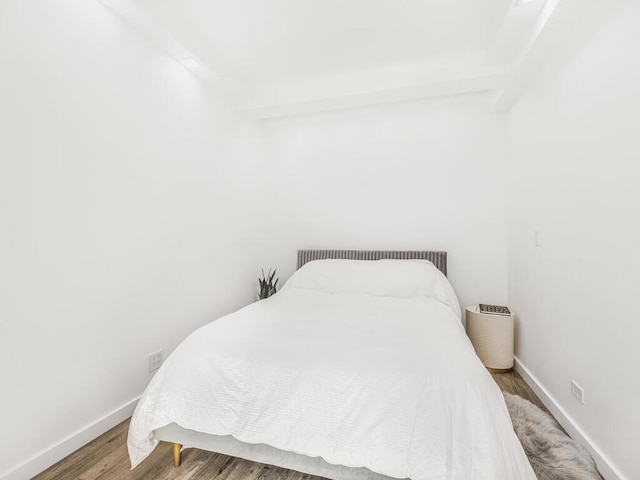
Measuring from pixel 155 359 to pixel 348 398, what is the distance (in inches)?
63.1

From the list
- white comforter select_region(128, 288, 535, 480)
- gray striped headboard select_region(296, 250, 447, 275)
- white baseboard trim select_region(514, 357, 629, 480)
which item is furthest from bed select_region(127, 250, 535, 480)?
gray striped headboard select_region(296, 250, 447, 275)

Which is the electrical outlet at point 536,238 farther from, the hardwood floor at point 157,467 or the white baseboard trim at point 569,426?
the hardwood floor at point 157,467

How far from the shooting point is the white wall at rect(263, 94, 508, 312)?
3.07m

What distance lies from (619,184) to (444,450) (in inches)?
53.6

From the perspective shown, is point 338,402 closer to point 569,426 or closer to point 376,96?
point 569,426

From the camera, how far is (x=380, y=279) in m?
2.69

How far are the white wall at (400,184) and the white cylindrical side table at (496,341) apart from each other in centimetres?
45

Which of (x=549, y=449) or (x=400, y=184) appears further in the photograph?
(x=400, y=184)

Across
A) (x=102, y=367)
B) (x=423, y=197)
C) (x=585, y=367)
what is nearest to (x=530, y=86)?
(x=423, y=197)

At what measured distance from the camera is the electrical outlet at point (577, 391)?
1.69 meters

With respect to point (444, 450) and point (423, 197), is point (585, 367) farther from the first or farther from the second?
point (423, 197)

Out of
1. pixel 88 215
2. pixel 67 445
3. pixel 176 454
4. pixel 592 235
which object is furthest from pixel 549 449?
pixel 88 215

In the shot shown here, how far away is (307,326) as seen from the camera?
5.99 feet

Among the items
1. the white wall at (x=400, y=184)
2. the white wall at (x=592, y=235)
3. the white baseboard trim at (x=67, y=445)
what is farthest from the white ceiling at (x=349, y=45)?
the white baseboard trim at (x=67, y=445)
